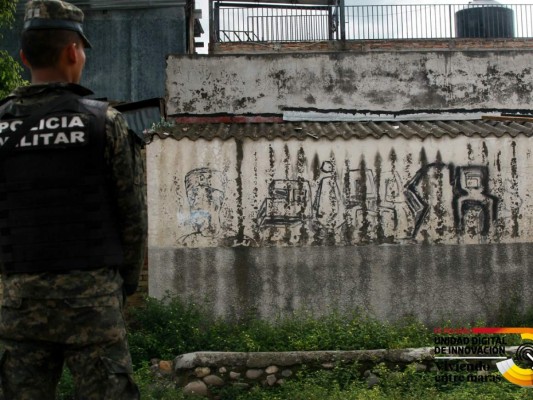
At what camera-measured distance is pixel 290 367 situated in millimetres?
8758

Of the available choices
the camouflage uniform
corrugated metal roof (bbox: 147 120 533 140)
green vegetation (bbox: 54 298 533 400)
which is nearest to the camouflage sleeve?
the camouflage uniform

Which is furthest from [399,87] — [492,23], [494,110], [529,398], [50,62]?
[50,62]

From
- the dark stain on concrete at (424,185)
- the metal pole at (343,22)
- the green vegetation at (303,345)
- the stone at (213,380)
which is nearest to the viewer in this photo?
the green vegetation at (303,345)

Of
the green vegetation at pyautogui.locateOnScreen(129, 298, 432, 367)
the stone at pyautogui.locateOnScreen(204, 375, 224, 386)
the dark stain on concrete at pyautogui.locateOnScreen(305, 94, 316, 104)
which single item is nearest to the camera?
the stone at pyautogui.locateOnScreen(204, 375, 224, 386)

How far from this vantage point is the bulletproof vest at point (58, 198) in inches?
140

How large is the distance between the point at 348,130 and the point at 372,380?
15.1 feet

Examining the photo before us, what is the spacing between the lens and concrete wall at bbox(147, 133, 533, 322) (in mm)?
11164

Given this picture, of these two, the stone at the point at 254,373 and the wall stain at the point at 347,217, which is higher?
the wall stain at the point at 347,217

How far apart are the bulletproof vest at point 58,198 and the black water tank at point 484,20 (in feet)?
67.6

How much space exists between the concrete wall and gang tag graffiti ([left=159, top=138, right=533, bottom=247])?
0.01 meters

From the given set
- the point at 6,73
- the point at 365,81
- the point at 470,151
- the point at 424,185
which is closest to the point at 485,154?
the point at 470,151

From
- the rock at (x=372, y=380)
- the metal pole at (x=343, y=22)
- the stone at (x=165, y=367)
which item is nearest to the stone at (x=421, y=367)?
the rock at (x=372, y=380)

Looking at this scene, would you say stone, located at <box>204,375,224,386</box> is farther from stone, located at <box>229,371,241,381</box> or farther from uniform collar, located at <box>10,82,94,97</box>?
uniform collar, located at <box>10,82,94,97</box>

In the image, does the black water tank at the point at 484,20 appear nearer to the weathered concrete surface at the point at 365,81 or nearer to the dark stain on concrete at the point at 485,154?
the weathered concrete surface at the point at 365,81
